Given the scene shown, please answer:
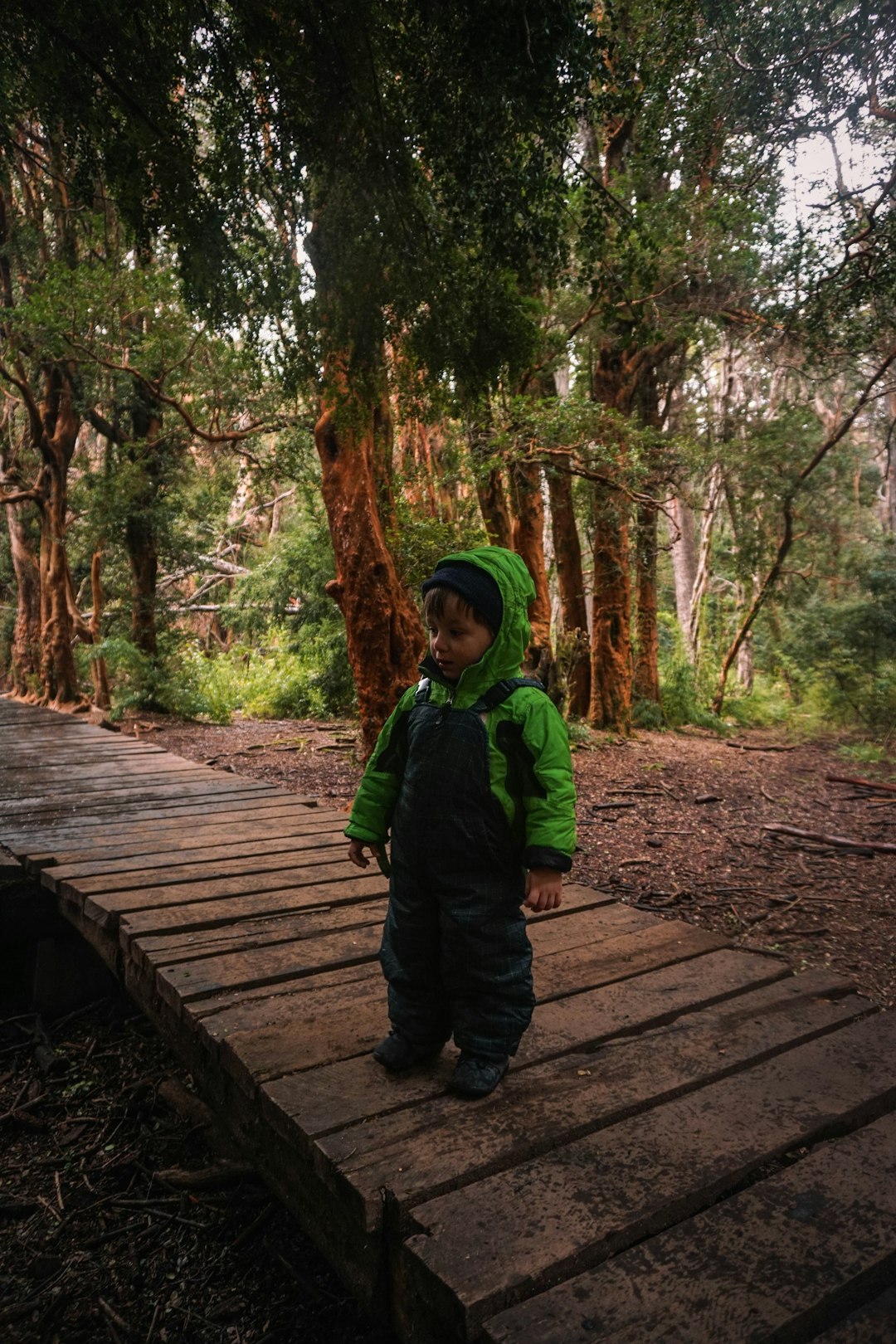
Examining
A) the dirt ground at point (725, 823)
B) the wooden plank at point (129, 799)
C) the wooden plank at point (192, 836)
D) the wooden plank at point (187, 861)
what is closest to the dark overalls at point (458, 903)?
the dirt ground at point (725, 823)

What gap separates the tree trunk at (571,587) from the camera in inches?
485

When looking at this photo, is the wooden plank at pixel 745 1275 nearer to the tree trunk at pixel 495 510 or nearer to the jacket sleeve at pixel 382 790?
the jacket sleeve at pixel 382 790

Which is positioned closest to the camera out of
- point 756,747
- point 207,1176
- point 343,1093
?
point 343,1093

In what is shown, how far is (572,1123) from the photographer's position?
2.06m

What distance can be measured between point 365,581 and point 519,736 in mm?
5205

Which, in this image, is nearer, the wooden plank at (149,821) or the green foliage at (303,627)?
the wooden plank at (149,821)

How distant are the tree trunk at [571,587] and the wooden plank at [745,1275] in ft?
35.1

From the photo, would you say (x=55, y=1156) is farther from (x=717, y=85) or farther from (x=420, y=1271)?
(x=717, y=85)

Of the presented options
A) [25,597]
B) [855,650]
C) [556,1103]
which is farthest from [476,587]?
[25,597]

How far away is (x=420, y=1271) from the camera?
5.37 feet

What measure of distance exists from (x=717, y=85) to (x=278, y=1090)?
9.20m

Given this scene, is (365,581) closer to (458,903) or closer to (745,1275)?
(458,903)

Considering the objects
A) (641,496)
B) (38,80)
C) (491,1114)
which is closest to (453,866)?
(491,1114)

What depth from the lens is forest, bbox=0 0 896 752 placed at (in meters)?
4.27
